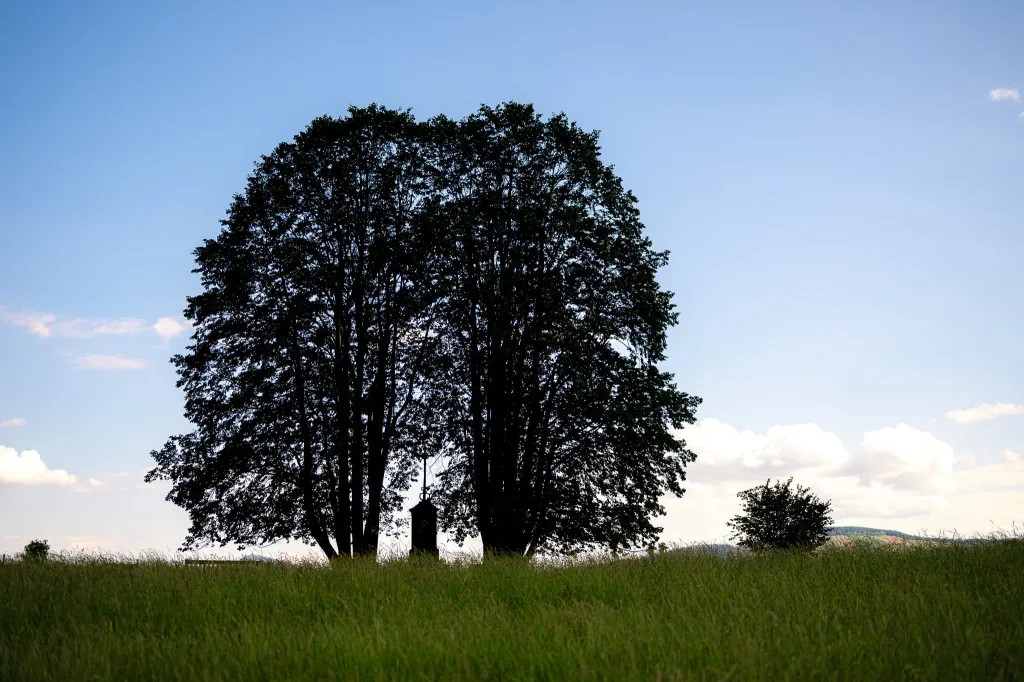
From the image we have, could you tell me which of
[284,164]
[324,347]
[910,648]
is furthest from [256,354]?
[910,648]

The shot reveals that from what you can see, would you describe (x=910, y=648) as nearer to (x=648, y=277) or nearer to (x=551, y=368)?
(x=551, y=368)

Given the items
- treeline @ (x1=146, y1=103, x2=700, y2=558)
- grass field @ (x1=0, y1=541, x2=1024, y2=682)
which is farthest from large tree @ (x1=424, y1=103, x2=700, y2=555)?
grass field @ (x1=0, y1=541, x2=1024, y2=682)

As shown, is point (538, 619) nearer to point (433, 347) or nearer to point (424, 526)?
point (424, 526)

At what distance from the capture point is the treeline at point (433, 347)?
21.6 metres

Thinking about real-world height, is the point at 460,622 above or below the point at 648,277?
below

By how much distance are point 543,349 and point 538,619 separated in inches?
565

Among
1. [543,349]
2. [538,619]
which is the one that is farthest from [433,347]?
[538,619]

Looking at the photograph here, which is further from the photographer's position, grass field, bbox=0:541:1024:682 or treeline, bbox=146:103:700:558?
treeline, bbox=146:103:700:558

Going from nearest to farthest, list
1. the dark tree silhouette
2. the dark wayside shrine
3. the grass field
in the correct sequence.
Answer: the grass field
the dark wayside shrine
the dark tree silhouette

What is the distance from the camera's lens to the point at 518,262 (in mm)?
22188

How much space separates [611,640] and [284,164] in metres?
20.1

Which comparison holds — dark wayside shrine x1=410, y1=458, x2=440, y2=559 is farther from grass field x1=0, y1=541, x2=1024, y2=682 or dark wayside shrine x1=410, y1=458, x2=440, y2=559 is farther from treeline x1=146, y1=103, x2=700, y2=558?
grass field x1=0, y1=541, x2=1024, y2=682

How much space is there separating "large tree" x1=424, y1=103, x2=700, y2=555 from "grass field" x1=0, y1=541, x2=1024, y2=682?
8.97m

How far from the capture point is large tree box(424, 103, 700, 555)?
21359 millimetres
